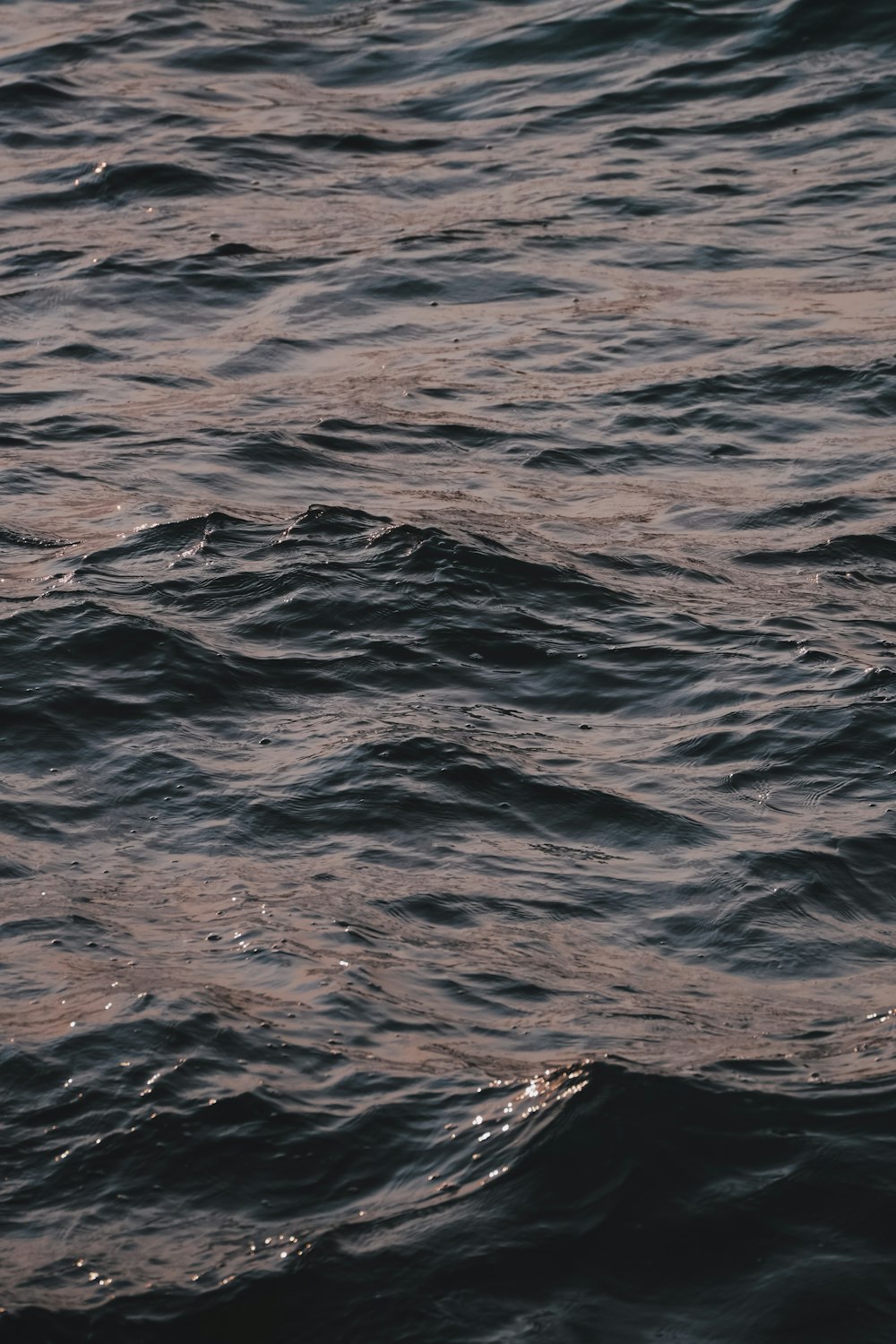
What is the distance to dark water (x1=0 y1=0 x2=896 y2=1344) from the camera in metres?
3.75

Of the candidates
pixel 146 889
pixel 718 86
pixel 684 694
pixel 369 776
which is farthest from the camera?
pixel 718 86

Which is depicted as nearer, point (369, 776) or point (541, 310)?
point (369, 776)

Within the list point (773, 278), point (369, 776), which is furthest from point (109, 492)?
point (773, 278)

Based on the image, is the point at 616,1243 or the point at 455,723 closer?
→ the point at 616,1243

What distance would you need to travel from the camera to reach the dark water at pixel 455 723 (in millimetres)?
3754

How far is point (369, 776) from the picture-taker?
225 inches

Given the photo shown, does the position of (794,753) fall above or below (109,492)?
below

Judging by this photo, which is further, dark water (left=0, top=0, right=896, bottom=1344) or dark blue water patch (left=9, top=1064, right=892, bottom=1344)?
dark water (left=0, top=0, right=896, bottom=1344)

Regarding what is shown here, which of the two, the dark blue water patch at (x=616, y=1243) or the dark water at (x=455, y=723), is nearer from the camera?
the dark blue water patch at (x=616, y=1243)

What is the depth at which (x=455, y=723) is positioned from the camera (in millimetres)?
6125

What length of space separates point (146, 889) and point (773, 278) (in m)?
6.61

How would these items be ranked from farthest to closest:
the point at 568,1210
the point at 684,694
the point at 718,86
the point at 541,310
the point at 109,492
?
1. the point at 718,86
2. the point at 541,310
3. the point at 109,492
4. the point at 684,694
5. the point at 568,1210

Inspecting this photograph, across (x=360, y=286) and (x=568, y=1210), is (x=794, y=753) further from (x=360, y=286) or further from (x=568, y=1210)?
(x=360, y=286)

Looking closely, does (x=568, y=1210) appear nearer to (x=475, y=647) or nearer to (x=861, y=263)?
(x=475, y=647)
